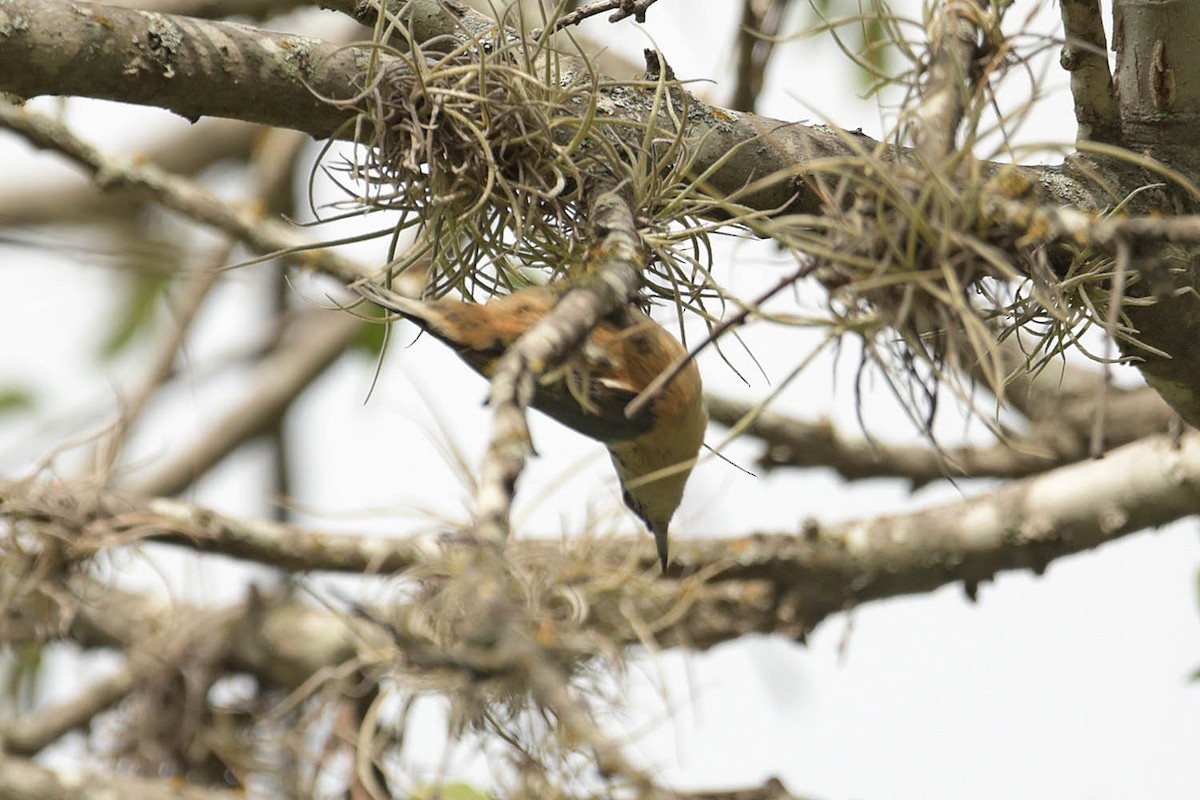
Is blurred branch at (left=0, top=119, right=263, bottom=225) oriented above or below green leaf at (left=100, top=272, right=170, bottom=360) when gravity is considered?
above

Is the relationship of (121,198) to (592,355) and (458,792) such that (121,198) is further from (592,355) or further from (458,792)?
(592,355)

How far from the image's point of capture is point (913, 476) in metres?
3.74

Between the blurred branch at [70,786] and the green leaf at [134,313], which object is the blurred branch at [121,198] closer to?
the green leaf at [134,313]

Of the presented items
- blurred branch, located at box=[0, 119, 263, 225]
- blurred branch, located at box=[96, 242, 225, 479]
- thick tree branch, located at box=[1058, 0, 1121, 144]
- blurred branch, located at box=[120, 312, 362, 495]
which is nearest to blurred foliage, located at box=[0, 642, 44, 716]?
blurred branch, located at box=[96, 242, 225, 479]

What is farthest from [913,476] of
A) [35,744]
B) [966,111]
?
[35,744]

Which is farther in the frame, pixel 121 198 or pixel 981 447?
pixel 121 198

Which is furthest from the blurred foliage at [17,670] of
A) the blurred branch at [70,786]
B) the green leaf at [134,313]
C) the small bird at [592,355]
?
the small bird at [592,355]

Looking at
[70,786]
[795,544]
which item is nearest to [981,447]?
[795,544]

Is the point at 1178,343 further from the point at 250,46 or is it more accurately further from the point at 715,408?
the point at 715,408

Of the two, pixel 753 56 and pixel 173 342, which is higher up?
pixel 753 56

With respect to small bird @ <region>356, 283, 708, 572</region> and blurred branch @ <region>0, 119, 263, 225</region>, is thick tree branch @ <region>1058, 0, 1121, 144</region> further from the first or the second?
blurred branch @ <region>0, 119, 263, 225</region>

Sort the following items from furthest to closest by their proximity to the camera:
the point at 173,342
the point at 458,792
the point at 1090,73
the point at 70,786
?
1. the point at 173,342
2. the point at 70,786
3. the point at 458,792
4. the point at 1090,73

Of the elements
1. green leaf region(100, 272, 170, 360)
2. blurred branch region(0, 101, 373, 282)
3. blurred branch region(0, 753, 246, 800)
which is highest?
green leaf region(100, 272, 170, 360)

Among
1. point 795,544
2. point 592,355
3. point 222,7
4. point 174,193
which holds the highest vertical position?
point 222,7
